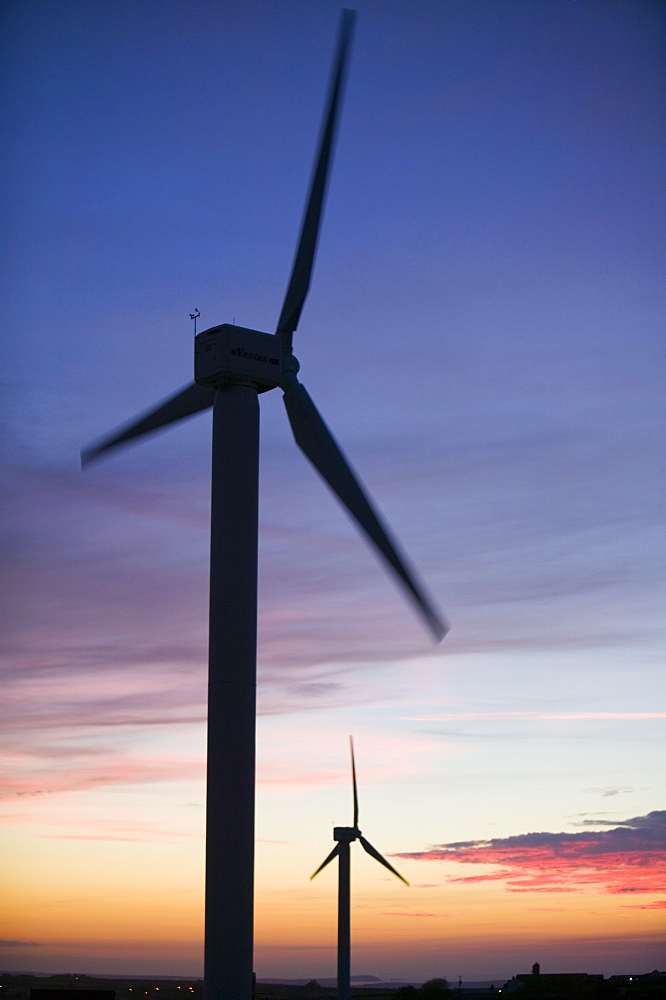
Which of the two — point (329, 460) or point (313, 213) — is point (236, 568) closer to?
point (329, 460)

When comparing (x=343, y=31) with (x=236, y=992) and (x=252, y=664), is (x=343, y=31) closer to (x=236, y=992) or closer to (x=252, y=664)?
(x=252, y=664)

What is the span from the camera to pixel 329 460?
106 ft

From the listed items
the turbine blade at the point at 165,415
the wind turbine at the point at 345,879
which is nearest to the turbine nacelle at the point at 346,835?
the wind turbine at the point at 345,879

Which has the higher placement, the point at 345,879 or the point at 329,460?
the point at 329,460

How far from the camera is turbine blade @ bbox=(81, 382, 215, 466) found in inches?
1268

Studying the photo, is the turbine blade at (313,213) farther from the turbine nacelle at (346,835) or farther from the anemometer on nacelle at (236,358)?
the turbine nacelle at (346,835)

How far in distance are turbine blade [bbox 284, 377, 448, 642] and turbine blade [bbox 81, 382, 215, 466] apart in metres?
2.28

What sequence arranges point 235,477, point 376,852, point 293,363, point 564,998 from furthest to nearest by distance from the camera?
point 564,998 → point 376,852 → point 293,363 → point 235,477

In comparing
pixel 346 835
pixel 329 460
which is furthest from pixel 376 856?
pixel 329 460

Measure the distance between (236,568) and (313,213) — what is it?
41.3 ft

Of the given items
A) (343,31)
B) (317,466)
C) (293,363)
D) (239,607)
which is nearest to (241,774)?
(239,607)

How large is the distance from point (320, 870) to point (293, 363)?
44.8 m

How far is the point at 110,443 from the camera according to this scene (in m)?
34.9

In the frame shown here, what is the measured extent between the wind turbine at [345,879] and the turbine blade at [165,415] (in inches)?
1358
